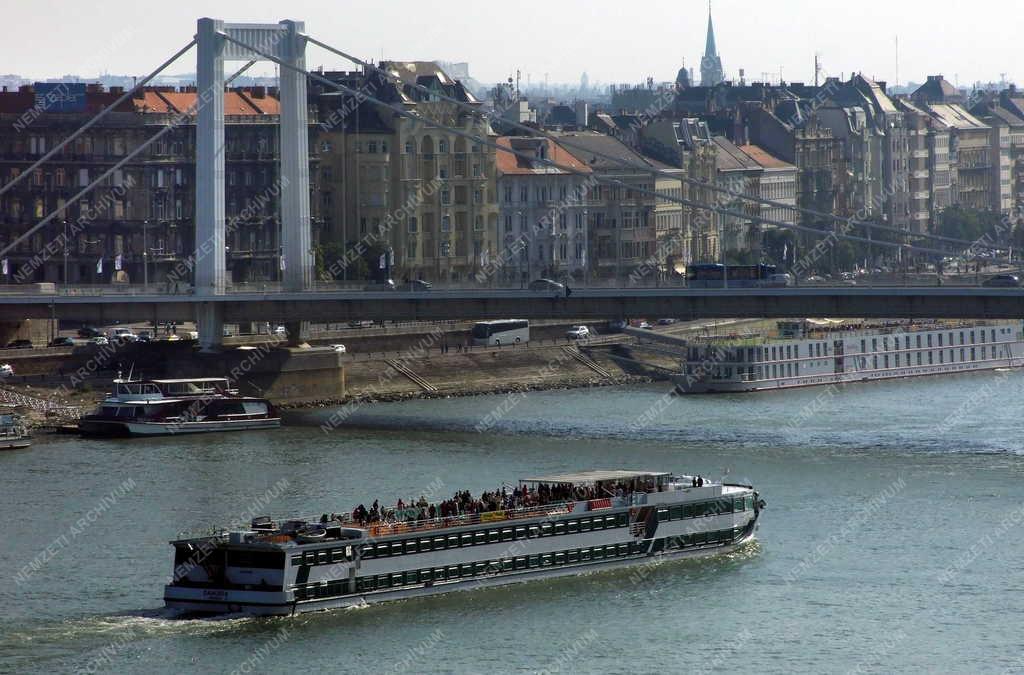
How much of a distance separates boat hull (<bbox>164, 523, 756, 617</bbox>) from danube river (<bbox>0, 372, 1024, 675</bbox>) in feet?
0.91

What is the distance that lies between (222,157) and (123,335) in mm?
8895

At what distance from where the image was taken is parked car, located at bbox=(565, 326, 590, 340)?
337 feet

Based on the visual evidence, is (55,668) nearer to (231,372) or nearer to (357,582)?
(357,582)

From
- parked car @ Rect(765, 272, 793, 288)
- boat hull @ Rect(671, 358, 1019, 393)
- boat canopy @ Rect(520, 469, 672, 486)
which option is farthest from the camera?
boat hull @ Rect(671, 358, 1019, 393)

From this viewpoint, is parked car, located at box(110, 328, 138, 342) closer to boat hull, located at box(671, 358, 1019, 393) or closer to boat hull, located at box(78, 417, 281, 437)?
boat hull, located at box(78, 417, 281, 437)

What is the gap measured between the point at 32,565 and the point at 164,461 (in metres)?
16.6

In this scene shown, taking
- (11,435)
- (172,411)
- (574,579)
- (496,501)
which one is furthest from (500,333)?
(574,579)

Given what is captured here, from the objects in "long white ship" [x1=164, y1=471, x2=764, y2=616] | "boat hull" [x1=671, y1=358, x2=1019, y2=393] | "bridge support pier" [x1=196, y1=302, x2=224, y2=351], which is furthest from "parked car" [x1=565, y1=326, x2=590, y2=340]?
"long white ship" [x1=164, y1=471, x2=764, y2=616]

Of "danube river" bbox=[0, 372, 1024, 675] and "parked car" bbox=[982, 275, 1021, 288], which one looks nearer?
"danube river" bbox=[0, 372, 1024, 675]

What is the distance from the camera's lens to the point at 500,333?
3954 inches

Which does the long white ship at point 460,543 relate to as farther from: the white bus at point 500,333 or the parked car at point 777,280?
the white bus at point 500,333

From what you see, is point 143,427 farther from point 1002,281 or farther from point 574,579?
point 1002,281

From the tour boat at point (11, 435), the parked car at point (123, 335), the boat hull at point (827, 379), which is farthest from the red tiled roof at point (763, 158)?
the tour boat at point (11, 435)

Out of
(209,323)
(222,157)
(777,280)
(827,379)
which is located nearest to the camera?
(209,323)
